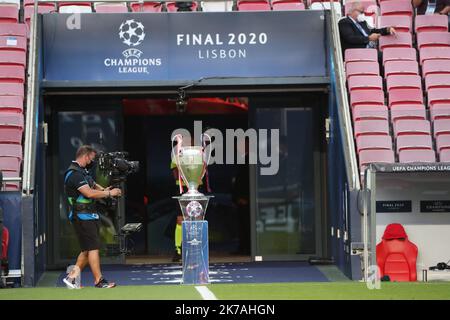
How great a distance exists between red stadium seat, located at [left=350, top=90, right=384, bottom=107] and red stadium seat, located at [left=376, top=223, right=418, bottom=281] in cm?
220

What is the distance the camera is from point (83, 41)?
17.2 metres

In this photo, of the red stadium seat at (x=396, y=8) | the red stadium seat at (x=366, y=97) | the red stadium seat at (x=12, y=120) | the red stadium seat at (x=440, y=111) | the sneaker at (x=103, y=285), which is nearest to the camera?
the sneaker at (x=103, y=285)

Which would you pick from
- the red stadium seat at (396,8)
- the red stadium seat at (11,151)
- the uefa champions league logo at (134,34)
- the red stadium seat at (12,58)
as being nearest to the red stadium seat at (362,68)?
the red stadium seat at (396,8)

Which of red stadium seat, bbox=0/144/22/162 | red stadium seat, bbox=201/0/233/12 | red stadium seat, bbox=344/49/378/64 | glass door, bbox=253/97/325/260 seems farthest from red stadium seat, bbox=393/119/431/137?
red stadium seat, bbox=0/144/22/162

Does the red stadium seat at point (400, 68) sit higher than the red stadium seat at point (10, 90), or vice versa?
the red stadium seat at point (400, 68)

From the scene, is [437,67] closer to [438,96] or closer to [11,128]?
[438,96]

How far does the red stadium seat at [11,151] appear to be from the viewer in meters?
16.2

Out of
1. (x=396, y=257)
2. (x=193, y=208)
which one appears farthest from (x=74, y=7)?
(x=396, y=257)

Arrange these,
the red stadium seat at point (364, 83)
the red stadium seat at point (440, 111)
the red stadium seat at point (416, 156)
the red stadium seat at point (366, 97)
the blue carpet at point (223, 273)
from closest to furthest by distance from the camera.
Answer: the blue carpet at point (223, 273) < the red stadium seat at point (416, 156) < the red stadium seat at point (440, 111) < the red stadium seat at point (366, 97) < the red stadium seat at point (364, 83)

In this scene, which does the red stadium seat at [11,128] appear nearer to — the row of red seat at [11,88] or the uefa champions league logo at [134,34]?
the row of red seat at [11,88]

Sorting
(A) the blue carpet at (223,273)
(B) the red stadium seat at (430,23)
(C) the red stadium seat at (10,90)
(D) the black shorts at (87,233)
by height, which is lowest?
(A) the blue carpet at (223,273)

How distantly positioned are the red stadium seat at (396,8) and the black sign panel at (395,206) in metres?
3.55

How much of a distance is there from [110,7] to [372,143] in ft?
16.9
